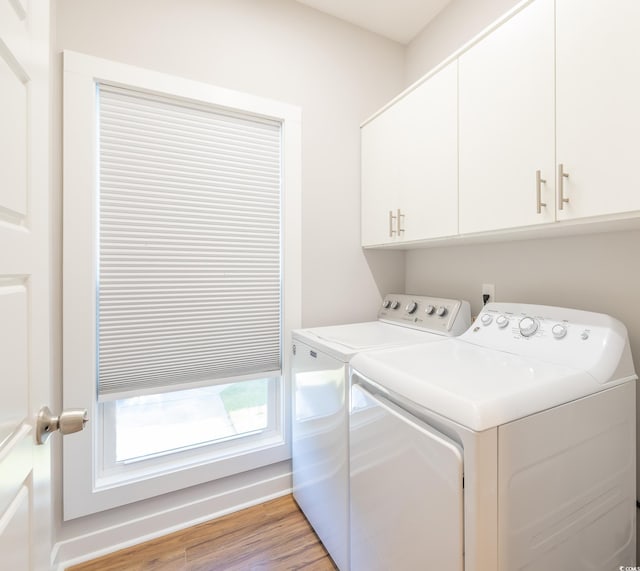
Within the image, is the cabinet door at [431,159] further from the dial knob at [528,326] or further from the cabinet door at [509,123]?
the dial knob at [528,326]

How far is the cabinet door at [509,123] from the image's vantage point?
102 cm

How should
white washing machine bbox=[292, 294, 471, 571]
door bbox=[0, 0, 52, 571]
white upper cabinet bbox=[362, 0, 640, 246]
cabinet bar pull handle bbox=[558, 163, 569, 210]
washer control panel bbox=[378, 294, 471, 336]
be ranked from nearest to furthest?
door bbox=[0, 0, 52, 571], white upper cabinet bbox=[362, 0, 640, 246], cabinet bar pull handle bbox=[558, 163, 569, 210], white washing machine bbox=[292, 294, 471, 571], washer control panel bbox=[378, 294, 471, 336]

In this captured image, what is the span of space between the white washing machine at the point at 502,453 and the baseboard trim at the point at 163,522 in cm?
72

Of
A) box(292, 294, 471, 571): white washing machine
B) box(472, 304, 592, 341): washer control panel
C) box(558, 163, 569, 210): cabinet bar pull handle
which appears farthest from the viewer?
box(292, 294, 471, 571): white washing machine

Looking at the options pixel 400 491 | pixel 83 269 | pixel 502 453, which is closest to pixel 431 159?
pixel 502 453

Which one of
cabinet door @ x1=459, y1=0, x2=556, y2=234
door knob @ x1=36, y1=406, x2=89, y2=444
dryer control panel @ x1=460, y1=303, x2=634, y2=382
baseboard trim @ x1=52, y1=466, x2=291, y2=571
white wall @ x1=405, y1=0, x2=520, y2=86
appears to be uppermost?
white wall @ x1=405, y1=0, x2=520, y2=86

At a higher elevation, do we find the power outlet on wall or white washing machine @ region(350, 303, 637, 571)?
the power outlet on wall

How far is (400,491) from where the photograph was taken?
937 mm

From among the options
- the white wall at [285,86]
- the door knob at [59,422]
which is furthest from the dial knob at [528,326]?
the door knob at [59,422]

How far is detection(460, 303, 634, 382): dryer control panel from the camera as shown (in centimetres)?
99

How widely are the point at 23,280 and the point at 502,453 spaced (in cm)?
107

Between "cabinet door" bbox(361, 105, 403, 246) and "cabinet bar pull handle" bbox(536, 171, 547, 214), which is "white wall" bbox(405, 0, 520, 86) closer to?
"cabinet door" bbox(361, 105, 403, 246)

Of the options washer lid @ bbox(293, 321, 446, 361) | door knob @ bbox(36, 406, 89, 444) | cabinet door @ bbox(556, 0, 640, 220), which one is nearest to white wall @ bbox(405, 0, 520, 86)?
cabinet door @ bbox(556, 0, 640, 220)

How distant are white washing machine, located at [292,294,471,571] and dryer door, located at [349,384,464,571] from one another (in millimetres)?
92
